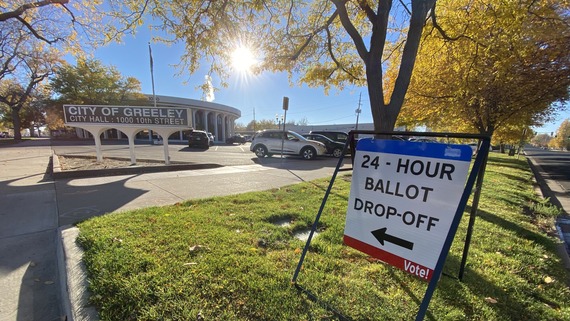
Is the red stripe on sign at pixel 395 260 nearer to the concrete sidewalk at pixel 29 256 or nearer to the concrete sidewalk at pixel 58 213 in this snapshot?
the concrete sidewalk at pixel 58 213

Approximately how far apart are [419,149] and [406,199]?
388 millimetres

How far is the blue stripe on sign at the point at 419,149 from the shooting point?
1631mm

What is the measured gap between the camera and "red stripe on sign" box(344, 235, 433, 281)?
1.77m

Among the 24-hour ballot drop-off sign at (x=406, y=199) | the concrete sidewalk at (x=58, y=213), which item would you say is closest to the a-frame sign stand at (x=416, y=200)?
the 24-hour ballot drop-off sign at (x=406, y=199)

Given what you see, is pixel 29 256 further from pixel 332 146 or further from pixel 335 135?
pixel 335 135

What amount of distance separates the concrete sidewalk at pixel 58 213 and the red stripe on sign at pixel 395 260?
7.30 ft

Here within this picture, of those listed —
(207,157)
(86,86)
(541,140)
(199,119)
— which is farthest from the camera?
(541,140)

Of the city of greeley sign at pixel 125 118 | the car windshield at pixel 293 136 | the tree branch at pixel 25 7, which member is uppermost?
the tree branch at pixel 25 7

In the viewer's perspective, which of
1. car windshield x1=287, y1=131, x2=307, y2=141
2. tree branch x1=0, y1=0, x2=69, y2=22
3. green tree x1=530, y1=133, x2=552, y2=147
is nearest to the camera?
tree branch x1=0, y1=0, x2=69, y2=22

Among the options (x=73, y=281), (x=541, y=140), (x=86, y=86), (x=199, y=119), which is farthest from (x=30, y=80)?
(x=541, y=140)

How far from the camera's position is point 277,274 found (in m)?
2.45

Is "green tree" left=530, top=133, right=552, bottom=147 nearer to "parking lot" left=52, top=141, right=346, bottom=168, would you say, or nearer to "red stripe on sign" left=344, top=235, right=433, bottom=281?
"parking lot" left=52, top=141, right=346, bottom=168

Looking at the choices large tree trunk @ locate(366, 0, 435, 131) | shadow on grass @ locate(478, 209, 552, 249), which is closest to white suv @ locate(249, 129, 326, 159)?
shadow on grass @ locate(478, 209, 552, 249)

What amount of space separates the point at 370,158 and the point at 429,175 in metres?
0.49
